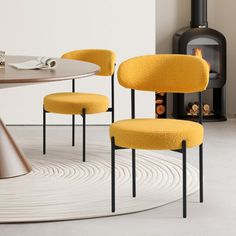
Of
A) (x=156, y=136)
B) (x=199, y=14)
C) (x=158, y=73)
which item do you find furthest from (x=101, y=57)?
(x=199, y=14)

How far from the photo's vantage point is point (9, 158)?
14.7 ft

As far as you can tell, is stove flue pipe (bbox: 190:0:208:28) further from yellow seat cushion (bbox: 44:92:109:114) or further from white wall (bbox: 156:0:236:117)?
yellow seat cushion (bbox: 44:92:109:114)

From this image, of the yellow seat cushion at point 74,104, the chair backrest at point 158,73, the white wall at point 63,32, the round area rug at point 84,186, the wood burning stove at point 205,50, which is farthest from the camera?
the wood burning stove at point 205,50

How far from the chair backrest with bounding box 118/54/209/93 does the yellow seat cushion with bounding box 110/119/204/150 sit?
1.42 ft

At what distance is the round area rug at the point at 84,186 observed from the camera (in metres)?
3.86

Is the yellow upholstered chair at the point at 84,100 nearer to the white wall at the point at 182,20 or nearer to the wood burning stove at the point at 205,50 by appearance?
the wood burning stove at the point at 205,50

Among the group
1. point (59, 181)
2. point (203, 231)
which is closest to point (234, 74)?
point (59, 181)

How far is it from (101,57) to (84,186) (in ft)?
4.38

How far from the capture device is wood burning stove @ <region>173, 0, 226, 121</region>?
680 cm

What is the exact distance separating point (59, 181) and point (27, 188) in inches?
10.1

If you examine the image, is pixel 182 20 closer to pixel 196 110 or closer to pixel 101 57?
pixel 196 110

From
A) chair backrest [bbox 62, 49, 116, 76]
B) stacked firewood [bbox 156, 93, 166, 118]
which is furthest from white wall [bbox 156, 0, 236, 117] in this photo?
chair backrest [bbox 62, 49, 116, 76]

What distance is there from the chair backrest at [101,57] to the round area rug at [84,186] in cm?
61

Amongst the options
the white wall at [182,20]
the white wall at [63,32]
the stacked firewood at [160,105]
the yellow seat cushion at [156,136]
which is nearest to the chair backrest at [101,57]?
the white wall at [63,32]
